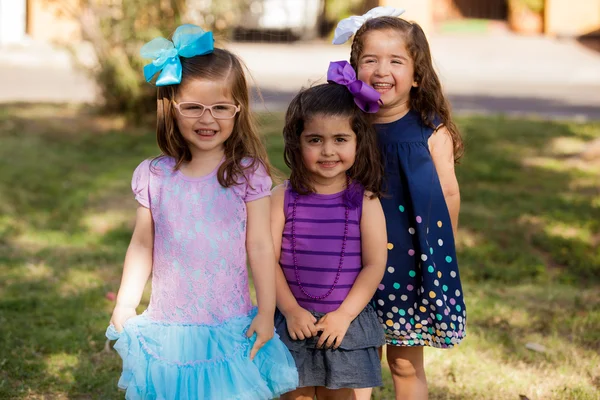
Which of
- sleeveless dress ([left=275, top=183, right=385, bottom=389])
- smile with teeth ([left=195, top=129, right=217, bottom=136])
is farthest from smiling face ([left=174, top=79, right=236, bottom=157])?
A: sleeveless dress ([left=275, top=183, right=385, bottom=389])

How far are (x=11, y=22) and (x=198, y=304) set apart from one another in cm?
2027

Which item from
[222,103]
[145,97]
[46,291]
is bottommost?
[46,291]

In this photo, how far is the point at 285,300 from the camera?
2773 millimetres

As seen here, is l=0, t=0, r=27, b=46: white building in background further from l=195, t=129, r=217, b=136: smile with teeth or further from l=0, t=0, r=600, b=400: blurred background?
l=195, t=129, r=217, b=136: smile with teeth

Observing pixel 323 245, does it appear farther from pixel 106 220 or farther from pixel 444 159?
pixel 106 220

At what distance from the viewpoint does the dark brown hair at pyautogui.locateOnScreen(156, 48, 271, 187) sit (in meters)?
2.59

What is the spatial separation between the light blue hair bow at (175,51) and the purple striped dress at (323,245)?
1.91 ft

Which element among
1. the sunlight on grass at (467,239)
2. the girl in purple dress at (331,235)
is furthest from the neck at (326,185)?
the sunlight on grass at (467,239)

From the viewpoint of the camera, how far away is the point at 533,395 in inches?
143

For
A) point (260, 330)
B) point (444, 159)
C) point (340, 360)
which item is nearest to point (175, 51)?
point (260, 330)

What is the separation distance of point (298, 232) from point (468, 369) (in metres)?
1.53

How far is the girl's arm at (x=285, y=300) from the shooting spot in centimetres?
274

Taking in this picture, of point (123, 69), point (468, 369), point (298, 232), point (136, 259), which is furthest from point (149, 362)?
point (123, 69)

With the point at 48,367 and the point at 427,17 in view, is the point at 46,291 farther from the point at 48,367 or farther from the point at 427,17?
the point at 427,17
